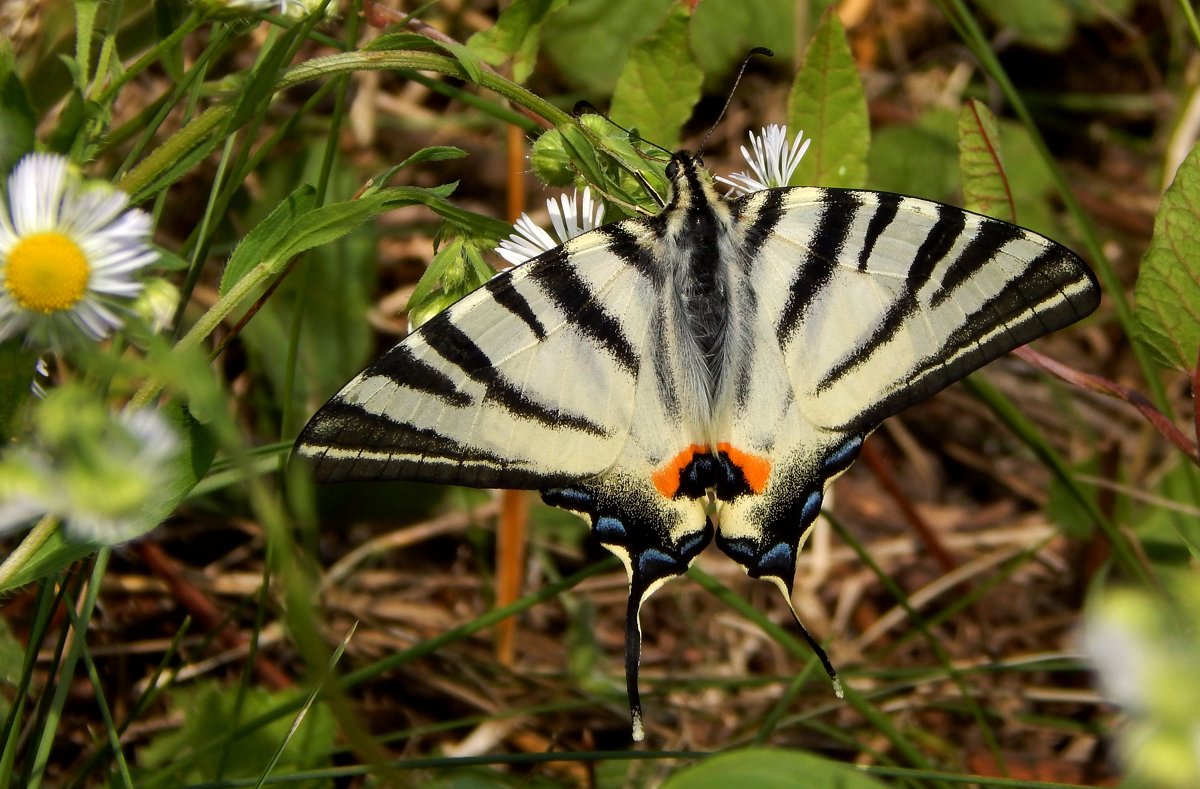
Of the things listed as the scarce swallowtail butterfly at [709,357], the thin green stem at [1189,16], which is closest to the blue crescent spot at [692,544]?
the scarce swallowtail butterfly at [709,357]

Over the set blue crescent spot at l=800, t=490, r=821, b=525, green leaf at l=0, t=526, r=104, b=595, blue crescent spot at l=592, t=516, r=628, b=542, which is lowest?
blue crescent spot at l=592, t=516, r=628, b=542

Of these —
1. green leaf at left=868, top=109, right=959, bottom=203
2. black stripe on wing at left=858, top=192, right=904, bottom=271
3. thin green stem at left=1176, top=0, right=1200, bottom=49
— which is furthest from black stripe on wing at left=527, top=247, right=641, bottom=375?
green leaf at left=868, top=109, right=959, bottom=203

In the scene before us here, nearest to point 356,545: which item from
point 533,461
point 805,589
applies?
point 805,589

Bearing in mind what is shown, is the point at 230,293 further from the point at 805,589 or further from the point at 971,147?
the point at 805,589

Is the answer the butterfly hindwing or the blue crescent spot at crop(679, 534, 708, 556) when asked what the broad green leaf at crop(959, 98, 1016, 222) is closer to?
the butterfly hindwing

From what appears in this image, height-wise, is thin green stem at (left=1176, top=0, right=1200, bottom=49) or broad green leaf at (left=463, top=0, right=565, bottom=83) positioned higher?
thin green stem at (left=1176, top=0, right=1200, bottom=49)

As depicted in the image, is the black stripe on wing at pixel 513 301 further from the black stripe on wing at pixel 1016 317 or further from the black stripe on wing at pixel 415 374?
the black stripe on wing at pixel 1016 317

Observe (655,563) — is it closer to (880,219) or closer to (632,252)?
(632,252)
